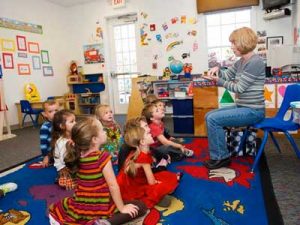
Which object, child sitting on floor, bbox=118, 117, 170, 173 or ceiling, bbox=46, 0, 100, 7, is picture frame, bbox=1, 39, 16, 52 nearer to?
ceiling, bbox=46, 0, 100, 7

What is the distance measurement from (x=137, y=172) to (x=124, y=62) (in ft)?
15.9

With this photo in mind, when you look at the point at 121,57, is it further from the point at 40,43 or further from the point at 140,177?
the point at 140,177

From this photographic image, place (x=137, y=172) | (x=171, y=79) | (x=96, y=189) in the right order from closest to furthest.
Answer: (x=96, y=189), (x=137, y=172), (x=171, y=79)

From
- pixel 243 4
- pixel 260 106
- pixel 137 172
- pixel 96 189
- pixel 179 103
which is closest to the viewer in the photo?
pixel 96 189

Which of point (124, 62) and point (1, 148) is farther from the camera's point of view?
point (124, 62)

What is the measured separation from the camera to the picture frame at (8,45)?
508 cm

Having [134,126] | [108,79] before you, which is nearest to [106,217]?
[134,126]

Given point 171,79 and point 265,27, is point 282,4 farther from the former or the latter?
point 171,79

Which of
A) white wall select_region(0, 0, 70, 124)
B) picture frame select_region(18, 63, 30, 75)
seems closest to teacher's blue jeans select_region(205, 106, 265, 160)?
white wall select_region(0, 0, 70, 124)

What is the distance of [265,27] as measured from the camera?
16.2 feet

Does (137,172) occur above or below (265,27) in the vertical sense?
below

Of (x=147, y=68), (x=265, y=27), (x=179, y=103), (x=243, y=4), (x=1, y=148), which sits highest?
(x=243, y=4)

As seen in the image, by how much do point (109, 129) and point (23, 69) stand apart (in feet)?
12.1

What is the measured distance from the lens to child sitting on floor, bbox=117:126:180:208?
5.71 feet
